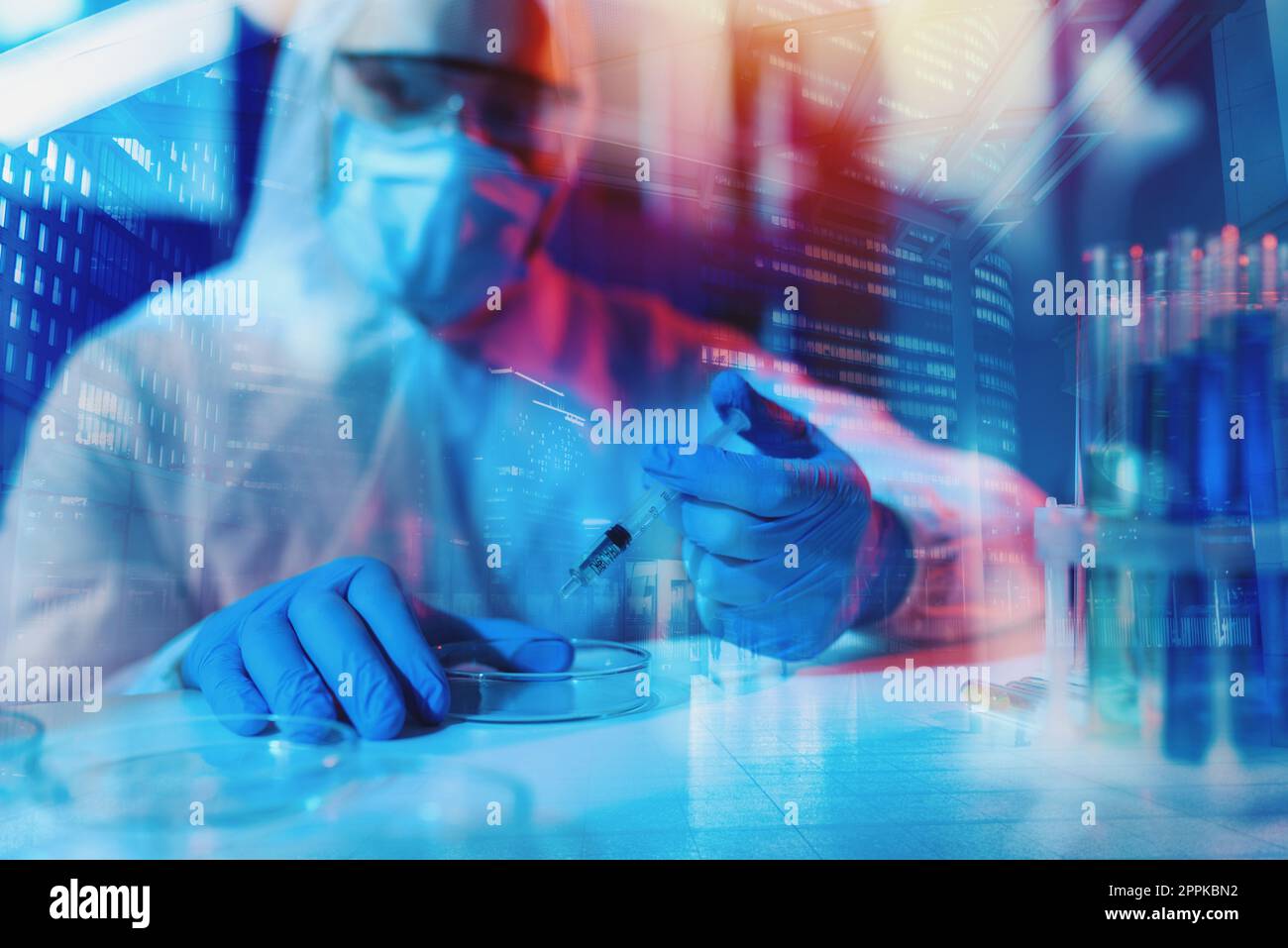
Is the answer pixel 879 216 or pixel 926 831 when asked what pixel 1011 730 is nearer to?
pixel 926 831

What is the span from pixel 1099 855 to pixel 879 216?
2798 millimetres

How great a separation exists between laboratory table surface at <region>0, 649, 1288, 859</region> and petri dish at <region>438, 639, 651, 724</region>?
6 centimetres

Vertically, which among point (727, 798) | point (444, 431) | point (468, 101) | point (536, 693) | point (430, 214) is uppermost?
point (468, 101)

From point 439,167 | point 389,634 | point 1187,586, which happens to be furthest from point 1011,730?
point 439,167

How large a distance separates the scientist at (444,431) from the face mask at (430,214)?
0.4 inches

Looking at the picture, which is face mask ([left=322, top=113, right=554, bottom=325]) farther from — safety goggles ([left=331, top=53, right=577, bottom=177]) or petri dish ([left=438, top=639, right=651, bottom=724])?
petri dish ([left=438, top=639, right=651, bottom=724])

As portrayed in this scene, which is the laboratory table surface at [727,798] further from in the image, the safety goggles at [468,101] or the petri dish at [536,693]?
the safety goggles at [468,101]

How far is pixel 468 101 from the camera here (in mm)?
3369

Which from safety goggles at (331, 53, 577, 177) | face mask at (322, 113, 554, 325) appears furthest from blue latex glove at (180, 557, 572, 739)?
safety goggles at (331, 53, 577, 177)

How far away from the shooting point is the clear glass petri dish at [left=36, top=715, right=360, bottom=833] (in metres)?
1.92

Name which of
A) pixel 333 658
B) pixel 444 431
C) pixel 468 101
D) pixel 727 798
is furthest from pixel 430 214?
pixel 727 798

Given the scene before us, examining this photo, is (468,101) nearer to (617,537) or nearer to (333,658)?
(617,537)

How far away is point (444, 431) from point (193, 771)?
166 centimetres

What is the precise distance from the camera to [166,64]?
3.23 meters
